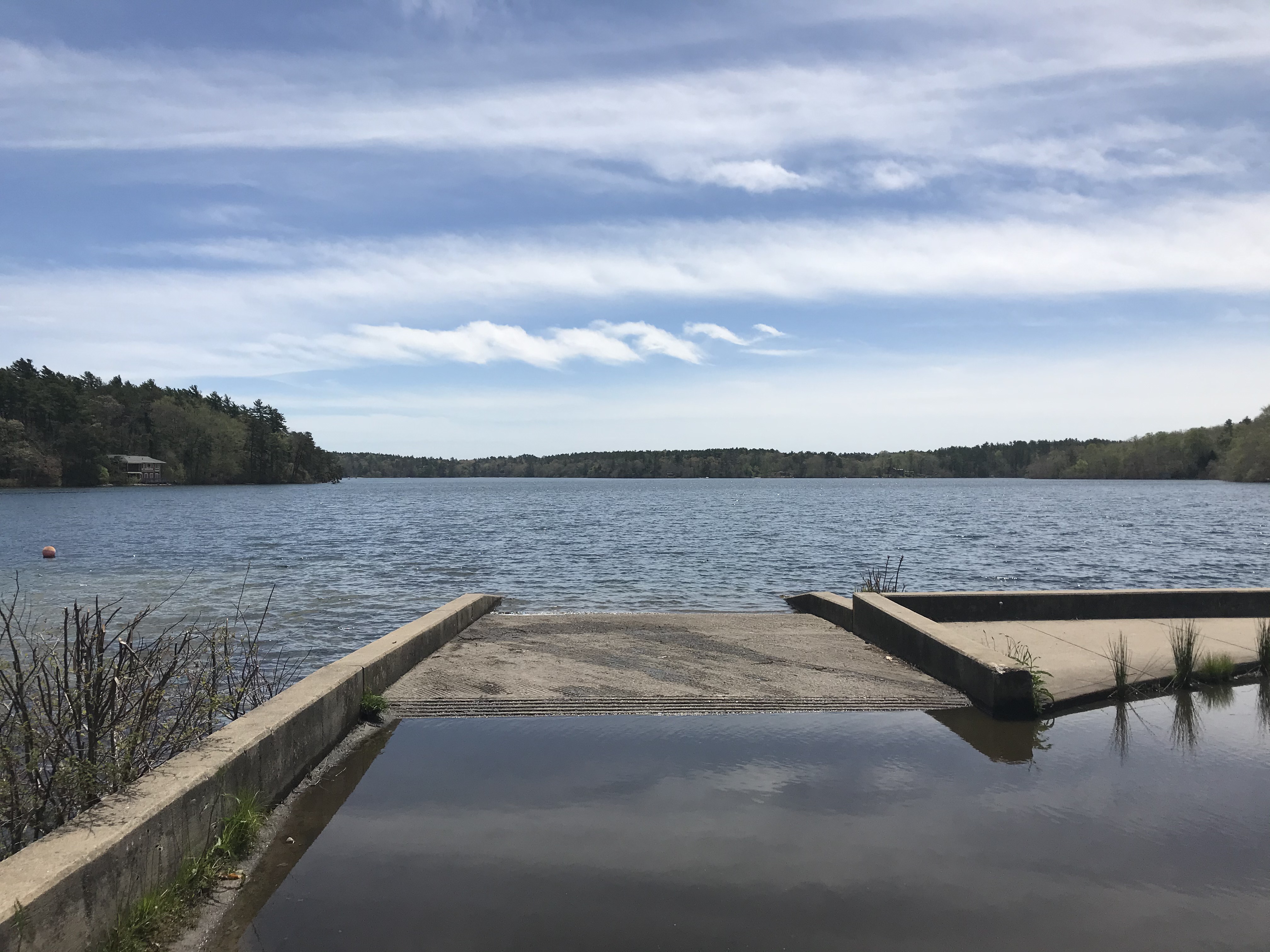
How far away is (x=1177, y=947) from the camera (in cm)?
380

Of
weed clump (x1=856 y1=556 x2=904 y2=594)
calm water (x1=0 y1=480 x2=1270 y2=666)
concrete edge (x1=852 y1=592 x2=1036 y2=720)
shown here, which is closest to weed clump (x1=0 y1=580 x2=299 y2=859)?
concrete edge (x1=852 y1=592 x2=1036 y2=720)

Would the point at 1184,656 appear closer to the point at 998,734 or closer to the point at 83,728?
the point at 998,734

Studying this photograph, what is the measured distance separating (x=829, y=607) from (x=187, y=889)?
9890 mm

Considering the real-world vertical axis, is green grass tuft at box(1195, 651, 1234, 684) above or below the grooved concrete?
above

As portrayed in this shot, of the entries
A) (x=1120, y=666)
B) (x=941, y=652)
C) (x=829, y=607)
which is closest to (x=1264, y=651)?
(x=1120, y=666)

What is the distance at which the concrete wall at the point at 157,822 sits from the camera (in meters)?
3.31

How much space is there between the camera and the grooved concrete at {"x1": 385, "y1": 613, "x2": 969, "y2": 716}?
7668mm

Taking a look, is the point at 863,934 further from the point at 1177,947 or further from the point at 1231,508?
the point at 1231,508

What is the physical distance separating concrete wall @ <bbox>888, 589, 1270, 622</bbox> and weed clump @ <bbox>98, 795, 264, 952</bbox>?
8.55 metres

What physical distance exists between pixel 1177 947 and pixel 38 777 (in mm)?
5533

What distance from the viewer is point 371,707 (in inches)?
284

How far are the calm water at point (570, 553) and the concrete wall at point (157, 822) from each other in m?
6.89

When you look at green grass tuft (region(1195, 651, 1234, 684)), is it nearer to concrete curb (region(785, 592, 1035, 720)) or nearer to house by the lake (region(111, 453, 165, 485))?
concrete curb (region(785, 592, 1035, 720))

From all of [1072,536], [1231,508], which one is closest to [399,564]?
[1072,536]
